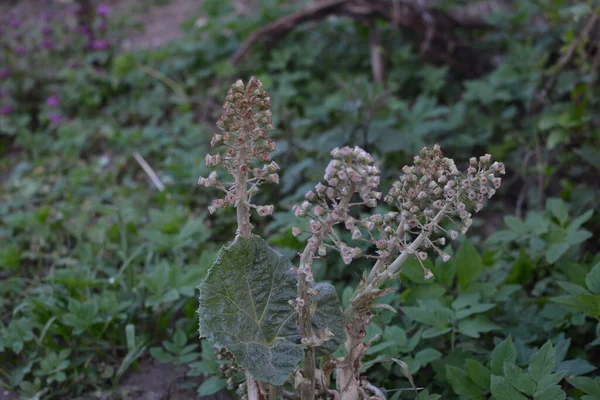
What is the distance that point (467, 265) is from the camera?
237cm

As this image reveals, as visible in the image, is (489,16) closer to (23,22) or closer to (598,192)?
(598,192)

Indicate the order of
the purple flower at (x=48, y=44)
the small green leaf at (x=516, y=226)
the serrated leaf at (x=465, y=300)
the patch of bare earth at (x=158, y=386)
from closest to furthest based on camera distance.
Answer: the serrated leaf at (x=465, y=300), the patch of bare earth at (x=158, y=386), the small green leaf at (x=516, y=226), the purple flower at (x=48, y=44)

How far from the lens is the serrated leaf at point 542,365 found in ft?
5.87

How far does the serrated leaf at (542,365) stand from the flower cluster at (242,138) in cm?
89

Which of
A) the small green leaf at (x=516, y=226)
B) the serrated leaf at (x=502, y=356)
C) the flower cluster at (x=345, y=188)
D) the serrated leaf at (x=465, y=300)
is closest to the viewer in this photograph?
the flower cluster at (x=345, y=188)

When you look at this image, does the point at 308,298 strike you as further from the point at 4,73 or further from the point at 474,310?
the point at 4,73

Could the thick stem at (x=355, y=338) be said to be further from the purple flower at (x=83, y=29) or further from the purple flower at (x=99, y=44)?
the purple flower at (x=83, y=29)

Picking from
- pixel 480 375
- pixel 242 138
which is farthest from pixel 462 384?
pixel 242 138

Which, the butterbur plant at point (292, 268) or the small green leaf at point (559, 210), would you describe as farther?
the small green leaf at point (559, 210)

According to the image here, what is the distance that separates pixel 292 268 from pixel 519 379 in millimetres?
729

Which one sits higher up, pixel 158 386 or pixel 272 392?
pixel 272 392

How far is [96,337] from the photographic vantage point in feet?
8.16

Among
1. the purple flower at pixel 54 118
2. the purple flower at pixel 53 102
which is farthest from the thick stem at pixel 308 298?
the purple flower at pixel 53 102

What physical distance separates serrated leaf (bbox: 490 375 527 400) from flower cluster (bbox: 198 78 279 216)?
2.69ft
